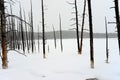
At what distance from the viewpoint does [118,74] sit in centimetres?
1476

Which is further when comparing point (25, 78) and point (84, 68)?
point (84, 68)

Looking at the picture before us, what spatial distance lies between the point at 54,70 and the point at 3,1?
6.59 m

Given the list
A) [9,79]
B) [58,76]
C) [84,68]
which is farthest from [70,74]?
[9,79]

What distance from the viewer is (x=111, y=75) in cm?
1474

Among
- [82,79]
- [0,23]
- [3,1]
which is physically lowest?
[82,79]

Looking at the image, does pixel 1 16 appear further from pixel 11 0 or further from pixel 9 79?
pixel 9 79

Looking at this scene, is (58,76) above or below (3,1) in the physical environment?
below

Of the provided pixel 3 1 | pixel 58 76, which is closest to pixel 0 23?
pixel 3 1

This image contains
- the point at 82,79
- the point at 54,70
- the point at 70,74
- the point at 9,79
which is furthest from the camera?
the point at 54,70

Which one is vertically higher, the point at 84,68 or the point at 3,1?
the point at 3,1

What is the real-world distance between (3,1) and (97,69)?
8.96m

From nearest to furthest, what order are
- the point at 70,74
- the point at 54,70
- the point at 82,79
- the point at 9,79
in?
the point at 9,79
the point at 82,79
the point at 70,74
the point at 54,70

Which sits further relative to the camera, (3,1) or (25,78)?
(3,1)

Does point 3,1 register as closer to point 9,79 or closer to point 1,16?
point 1,16
